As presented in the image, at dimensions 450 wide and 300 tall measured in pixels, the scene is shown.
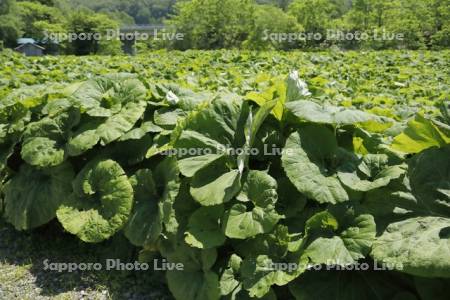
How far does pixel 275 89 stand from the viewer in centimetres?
280

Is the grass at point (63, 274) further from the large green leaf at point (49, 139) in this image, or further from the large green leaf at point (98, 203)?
the large green leaf at point (49, 139)

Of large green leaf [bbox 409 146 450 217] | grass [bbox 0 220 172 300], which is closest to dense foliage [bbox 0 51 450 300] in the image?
large green leaf [bbox 409 146 450 217]

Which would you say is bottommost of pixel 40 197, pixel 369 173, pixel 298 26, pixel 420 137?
pixel 40 197

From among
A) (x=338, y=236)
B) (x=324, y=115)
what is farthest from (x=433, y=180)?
(x=324, y=115)

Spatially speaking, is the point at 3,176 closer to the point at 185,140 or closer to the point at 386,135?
the point at 185,140

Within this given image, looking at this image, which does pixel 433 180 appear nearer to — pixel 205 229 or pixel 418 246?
pixel 418 246

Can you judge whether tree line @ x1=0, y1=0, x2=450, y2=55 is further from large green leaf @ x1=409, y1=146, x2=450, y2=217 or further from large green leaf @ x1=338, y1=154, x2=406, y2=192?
large green leaf @ x1=409, y1=146, x2=450, y2=217

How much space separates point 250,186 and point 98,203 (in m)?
1.17

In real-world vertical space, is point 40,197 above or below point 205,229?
below

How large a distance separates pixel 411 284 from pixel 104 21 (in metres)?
53.8

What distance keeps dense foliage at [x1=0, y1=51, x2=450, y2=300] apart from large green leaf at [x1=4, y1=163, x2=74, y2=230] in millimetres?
10

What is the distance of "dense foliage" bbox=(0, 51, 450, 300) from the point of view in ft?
6.95

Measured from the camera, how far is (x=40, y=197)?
337 cm

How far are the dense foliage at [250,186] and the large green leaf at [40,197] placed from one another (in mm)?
10
